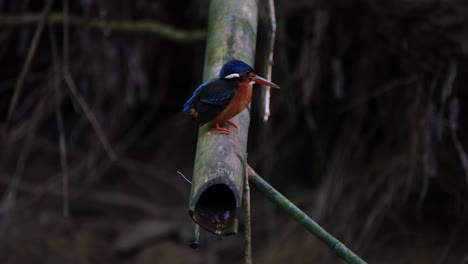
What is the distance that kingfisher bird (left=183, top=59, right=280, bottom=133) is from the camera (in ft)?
6.42

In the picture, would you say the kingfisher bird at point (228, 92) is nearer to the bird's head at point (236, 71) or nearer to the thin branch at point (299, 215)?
the bird's head at point (236, 71)

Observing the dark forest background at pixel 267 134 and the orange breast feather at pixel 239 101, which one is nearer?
the orange breast feather at pixel 239 101

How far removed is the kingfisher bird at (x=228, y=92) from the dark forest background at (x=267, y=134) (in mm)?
1164

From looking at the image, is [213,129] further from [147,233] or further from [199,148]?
[147,233]

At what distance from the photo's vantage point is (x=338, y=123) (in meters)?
4.27

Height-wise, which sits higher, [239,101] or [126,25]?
[239,101]

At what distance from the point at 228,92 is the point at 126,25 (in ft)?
7.67

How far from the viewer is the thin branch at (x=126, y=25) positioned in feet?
13.6

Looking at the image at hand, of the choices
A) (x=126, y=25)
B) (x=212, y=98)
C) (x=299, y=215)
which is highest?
(x=212, y=98)

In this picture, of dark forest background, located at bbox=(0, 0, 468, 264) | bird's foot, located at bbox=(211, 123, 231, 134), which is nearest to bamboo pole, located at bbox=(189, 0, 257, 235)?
bird's foot, located at bbox=(211, 123, 231, 134)

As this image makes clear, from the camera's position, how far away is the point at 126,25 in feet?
13.7

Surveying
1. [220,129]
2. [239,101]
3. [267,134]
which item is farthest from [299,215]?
[267,134]

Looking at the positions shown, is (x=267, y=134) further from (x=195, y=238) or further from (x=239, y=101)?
(x=195, y=238)

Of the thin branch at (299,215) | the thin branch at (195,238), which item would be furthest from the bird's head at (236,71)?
the thin branch at (195,238)
